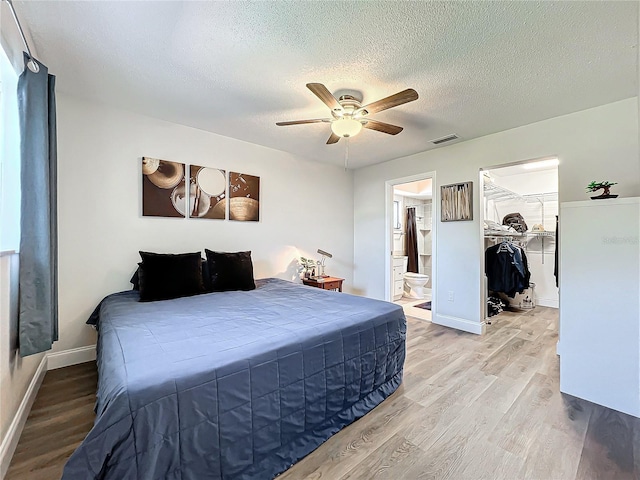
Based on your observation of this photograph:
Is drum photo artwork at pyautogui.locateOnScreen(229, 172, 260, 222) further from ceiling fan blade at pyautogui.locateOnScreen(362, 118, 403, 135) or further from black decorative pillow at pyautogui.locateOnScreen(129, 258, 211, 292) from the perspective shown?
ceiling fan blade at pyautogui.locateOnScreen(362, 118, 403, 135)

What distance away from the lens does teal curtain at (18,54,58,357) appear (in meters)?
1.66

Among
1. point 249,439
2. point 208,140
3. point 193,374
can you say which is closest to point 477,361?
point 249,439

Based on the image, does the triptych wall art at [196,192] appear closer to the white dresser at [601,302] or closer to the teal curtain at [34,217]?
the teal curtain at [34,217]

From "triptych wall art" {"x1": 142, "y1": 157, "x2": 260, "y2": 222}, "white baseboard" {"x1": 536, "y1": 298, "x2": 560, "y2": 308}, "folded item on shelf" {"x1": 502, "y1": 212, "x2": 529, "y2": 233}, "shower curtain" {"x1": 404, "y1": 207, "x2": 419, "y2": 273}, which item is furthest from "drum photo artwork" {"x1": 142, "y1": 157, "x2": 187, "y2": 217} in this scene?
"white baseboard" {"x1": 536, "y1": 298, "x2": 560, "y2": 308}

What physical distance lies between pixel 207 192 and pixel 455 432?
3244 mm

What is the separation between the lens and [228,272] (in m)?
3.03

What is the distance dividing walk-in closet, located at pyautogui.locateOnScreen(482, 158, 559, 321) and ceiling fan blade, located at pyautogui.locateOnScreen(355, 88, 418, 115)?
2.92 metres

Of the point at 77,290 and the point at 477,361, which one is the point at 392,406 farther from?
the point at 77,290

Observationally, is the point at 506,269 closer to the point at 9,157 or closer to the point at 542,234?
the point at 542,234

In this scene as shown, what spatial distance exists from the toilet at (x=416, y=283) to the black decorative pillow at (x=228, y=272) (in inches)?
140

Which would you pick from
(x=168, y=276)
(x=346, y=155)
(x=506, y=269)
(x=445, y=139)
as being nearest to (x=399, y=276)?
(x=506, y=269)

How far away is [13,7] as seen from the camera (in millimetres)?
1547

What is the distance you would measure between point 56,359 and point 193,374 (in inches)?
90.3

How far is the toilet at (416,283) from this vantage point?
5.53 metres
